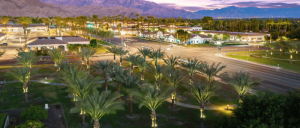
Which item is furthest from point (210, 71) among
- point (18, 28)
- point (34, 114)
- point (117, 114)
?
point (18, 28)

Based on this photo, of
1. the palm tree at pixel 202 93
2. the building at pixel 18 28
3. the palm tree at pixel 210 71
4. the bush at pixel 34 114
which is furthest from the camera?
the building at pixel 18 28

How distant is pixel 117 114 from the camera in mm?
26281

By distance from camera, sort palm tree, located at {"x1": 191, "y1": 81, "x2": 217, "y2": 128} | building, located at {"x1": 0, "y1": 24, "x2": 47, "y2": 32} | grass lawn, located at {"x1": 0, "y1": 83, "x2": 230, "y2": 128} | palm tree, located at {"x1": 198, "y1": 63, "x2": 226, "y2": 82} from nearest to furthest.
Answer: palm tree, located at {"x1": 191, "y1": 81, "x2": 217, "y2": 128}, grass lawn, located at {"x1": 0, "y1": 83, "x2": 230, "y2": 128}, palm tree, located at {"x1": 198, "y1": 63, "x2": 226, "y2": 82}, building, located at {"x1": 0, "y1": 24, "x2": 47, "y2": 32}

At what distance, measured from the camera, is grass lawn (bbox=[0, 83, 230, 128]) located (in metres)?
24.0

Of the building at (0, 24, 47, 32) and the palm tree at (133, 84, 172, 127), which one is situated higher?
the building at (0, 24, 47, 32)

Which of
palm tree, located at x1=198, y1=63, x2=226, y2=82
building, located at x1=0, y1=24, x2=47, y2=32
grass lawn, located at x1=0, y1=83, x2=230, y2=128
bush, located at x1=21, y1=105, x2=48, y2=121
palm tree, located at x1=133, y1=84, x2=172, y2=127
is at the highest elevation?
building, located at x1=0, y1=24, x2=47, y2=32

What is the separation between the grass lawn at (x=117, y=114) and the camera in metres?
24.0

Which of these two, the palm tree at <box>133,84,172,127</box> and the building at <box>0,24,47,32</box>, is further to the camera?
the building at <box>0,24,47,32</box>

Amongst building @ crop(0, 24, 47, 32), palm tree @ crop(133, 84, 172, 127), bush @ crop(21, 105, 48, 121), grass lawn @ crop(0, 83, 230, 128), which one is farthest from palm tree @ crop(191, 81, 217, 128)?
building @ crop(0, 24, 47, 32)

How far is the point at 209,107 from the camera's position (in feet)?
93.1

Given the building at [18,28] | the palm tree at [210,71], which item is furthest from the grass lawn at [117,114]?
the building at [18,28]

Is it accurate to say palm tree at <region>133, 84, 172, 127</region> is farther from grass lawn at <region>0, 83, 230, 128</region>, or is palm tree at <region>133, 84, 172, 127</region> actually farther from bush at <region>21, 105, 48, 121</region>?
bush at <region>21, 105, 48, 121</region>

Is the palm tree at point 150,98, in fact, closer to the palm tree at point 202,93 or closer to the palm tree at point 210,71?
the palm tree at point 202,93

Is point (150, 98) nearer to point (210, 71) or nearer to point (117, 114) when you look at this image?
point (117, 114)
